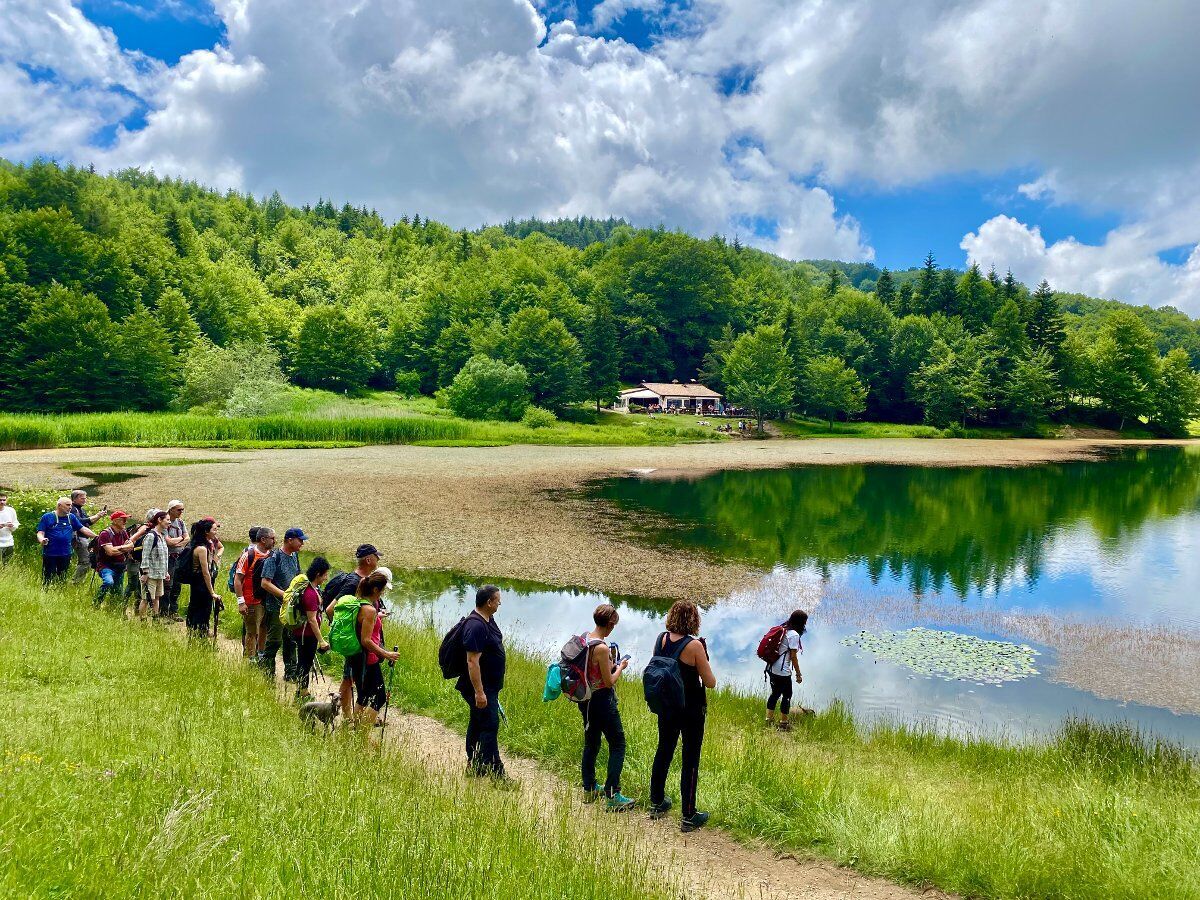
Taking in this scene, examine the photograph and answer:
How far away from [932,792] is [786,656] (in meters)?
2.80

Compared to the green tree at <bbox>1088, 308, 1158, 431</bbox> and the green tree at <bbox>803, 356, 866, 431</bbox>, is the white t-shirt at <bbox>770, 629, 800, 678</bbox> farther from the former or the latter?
the green tree at <bbox>1088, 308, 1158, 431</bbox>

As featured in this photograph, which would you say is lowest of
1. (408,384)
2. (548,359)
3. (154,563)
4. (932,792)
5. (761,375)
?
(932,792)

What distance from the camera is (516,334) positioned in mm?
95562

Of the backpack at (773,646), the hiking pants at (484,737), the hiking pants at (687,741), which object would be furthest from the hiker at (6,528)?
the backpack at (773,646)

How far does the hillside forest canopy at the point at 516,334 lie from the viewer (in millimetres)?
75375

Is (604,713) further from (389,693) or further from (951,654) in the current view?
(951,654)

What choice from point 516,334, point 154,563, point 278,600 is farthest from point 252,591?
point 516,334

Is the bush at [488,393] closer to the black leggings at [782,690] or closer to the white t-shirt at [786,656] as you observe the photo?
the black leggings at [782,690]

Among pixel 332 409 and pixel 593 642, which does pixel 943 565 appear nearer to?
pixel 593 642

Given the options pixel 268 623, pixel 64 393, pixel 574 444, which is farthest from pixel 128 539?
pixel 64 393

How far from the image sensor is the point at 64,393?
72.1 m

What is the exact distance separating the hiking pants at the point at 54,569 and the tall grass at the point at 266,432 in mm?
45890

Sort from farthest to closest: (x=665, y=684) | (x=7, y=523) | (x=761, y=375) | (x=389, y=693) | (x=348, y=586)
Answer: (x=761, y=375) < (x=7, y=523) < (x=389, y=693) < (x=348, y=586) < (x=665, y=684)

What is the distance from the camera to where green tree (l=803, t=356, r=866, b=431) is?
98.2 meters
